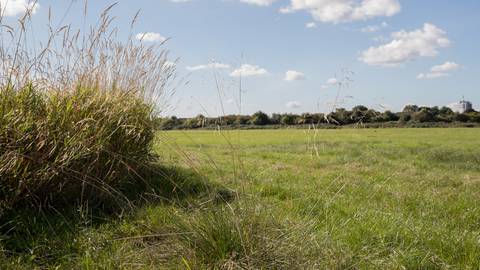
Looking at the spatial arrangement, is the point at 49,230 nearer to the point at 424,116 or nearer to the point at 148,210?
the point at 148,210

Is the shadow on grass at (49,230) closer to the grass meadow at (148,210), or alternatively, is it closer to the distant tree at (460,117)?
the grass meadow at (148,210)

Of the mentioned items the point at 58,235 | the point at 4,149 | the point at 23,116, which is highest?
the point at 23,116

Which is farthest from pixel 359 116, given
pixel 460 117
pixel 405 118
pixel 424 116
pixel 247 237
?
pixel 460 117

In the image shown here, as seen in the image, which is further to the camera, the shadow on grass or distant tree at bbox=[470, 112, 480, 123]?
distant tree at bbox=[470, 112, 480, 123]

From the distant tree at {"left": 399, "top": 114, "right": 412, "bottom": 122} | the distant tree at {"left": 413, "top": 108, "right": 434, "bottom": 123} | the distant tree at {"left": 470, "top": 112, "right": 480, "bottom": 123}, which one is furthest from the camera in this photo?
the distant tree at {"left": 470, "top": 112, "right": 480, "bottom": 123}

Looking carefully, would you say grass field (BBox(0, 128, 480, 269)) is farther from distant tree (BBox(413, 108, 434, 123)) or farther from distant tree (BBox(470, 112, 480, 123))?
distant tree (BBox(470, 112, 480, 123))

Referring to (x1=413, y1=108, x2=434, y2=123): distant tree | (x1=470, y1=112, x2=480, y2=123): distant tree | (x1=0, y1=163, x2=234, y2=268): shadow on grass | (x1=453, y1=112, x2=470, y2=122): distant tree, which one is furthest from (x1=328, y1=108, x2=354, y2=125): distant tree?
(x1=453, y1=112, x2=470, y2=122): distant tree

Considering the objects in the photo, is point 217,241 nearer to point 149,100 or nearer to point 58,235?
point 58,235

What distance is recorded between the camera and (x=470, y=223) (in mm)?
3135

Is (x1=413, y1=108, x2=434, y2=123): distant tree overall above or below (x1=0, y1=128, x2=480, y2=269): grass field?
above

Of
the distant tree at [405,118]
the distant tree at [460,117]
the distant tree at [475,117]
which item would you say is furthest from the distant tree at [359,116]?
the distant tree at [460,117]

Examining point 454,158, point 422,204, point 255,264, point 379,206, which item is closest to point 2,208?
point 255,264

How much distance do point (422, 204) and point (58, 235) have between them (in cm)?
424

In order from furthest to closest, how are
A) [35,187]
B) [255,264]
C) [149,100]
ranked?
1. [149,100]
2. [35,187]
3. [255,264]
